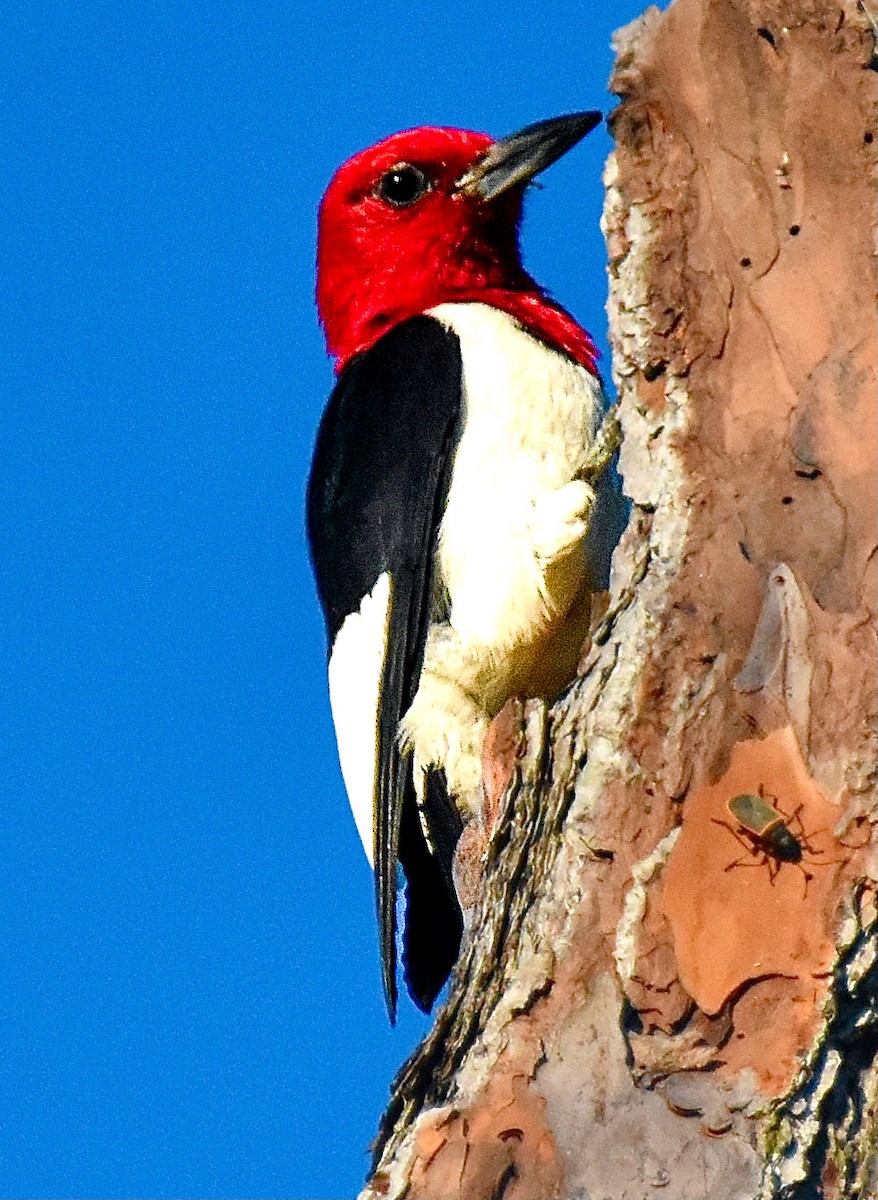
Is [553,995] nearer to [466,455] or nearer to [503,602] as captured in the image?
[503,602]

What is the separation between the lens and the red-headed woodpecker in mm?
3654

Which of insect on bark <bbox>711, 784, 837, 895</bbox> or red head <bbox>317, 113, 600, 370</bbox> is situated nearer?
insect on bark <bbox>711, 784, 837, 895</bbox>

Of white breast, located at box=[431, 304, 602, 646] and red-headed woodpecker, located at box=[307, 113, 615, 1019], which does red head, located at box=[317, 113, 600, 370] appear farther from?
white breast, located at box=[431, 304, 602, 646]

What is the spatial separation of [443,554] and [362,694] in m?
0.47

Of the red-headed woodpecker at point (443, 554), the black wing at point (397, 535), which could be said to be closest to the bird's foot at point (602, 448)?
the red-headed woodpecker at point (443, 554)

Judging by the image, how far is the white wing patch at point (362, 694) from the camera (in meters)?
3.83

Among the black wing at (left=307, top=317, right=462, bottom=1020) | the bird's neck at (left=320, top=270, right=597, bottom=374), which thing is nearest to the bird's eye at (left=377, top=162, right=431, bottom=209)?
the bird's neck at (left=320, top=270, right=597, bottom=374)

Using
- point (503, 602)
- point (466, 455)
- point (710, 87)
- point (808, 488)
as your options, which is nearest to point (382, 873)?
point (503, 602)

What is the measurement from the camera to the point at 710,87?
112 inches

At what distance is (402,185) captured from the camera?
4.72 metres

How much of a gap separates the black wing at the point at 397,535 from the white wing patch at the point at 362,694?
0.13ft

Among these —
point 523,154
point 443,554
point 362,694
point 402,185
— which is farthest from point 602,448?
point 402,185

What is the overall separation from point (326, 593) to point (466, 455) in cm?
64

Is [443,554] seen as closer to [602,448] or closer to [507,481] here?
[507,481]
